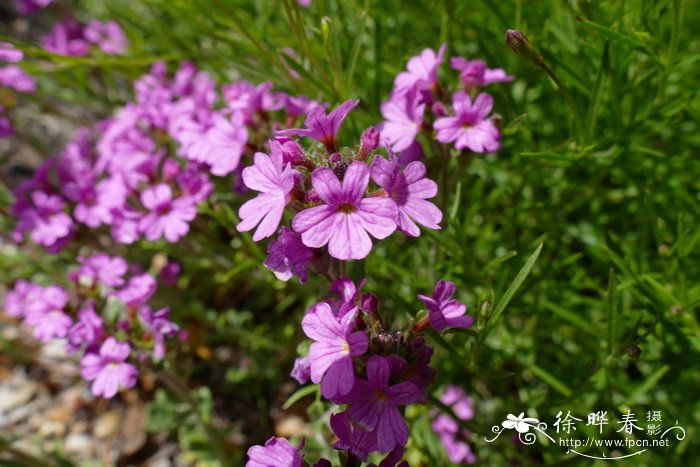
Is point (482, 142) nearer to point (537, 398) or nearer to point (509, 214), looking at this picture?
point (509, 214)

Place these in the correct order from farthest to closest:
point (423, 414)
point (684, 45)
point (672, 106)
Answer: point (684, 45)
point (423, 414)
point (672, 106)

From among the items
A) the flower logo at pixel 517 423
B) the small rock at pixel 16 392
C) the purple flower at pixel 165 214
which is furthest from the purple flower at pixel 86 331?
the small rock at pixel 16 392

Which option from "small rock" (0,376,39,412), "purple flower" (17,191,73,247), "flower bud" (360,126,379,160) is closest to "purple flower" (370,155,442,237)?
"flower bud" (360,126,379,160)

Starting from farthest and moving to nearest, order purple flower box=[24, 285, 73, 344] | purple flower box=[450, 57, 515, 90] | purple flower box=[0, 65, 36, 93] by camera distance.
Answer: purple flower box=[0, 65, 36, 93], purple flower box=[24, 285, 73, 344], purple flower box=[450, 57, 515, 90]

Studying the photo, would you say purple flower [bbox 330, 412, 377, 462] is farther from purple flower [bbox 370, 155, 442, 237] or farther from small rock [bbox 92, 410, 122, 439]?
small rock [bbox 92, 410, 122, 439]

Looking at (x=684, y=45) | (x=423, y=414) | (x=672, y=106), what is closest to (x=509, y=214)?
(x=672, y=106)

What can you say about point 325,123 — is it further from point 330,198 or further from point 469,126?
point 469,126

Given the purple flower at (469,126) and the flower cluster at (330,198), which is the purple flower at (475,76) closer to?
the purple flower at (469,126)
